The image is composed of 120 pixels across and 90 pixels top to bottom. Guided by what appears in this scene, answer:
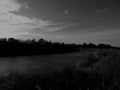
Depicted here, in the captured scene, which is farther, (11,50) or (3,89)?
(11,50)

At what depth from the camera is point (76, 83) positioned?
13.0 ft

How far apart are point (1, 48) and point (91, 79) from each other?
4877 cm

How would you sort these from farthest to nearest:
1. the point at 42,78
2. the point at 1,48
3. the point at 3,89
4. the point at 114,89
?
the point at 1,48 → the point at 42,78 → the point at 3,89 → the point at 114,89

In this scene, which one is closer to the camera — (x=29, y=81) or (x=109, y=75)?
(x=29, y=81)

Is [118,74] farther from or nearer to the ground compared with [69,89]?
farther from the ground

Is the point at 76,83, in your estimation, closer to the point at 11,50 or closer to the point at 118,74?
the point at 118,74

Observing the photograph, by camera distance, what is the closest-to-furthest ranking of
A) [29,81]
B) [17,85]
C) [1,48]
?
[17,85] → [29,81] → [1,48]

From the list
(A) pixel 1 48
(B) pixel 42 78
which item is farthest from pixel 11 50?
(B) pixel 42 78

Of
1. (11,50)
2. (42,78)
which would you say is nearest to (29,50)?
(11,50)

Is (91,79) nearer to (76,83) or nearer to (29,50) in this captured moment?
(76,83)

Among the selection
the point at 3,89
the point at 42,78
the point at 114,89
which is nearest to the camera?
the point at 114,89

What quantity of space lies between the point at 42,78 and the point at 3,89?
1479mm

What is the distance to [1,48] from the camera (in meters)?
45.5

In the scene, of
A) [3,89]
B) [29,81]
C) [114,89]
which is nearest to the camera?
[114,89]
